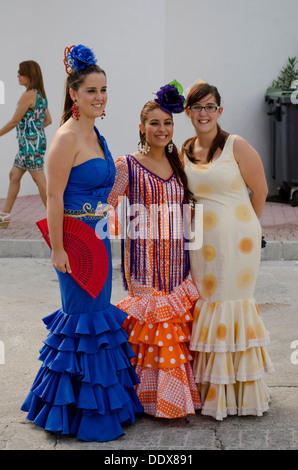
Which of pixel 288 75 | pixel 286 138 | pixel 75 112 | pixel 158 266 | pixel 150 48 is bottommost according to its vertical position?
pixel 158 266

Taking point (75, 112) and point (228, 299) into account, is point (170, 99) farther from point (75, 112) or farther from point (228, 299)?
point (228, 299)

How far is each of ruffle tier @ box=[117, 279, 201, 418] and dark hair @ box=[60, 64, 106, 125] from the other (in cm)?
107

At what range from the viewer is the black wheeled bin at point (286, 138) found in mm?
9812

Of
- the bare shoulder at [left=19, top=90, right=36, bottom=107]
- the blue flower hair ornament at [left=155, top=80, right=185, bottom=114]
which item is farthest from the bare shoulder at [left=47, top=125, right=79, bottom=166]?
the bare shoulder at [left=19, top=90, right=36, bottom=107]

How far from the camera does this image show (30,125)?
862 centimetres

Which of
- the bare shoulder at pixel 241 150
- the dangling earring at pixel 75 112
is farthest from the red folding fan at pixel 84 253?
the bare shoulder at pixel 241 150

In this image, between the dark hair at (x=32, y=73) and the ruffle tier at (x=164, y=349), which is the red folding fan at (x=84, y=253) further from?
the dark hair at (x=32, y=73)

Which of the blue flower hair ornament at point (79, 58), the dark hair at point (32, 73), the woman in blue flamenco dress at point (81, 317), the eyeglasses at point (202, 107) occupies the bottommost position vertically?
the woman in blue flamenco dress at point (81, 317)

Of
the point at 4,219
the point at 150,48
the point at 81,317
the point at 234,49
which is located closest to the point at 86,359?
the point at 81,317

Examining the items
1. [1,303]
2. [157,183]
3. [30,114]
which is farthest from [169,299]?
[30,114]

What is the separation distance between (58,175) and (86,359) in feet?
3.07

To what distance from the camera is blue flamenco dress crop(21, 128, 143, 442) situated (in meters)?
3.75

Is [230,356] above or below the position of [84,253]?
below

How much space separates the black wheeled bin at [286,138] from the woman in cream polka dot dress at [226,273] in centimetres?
599
